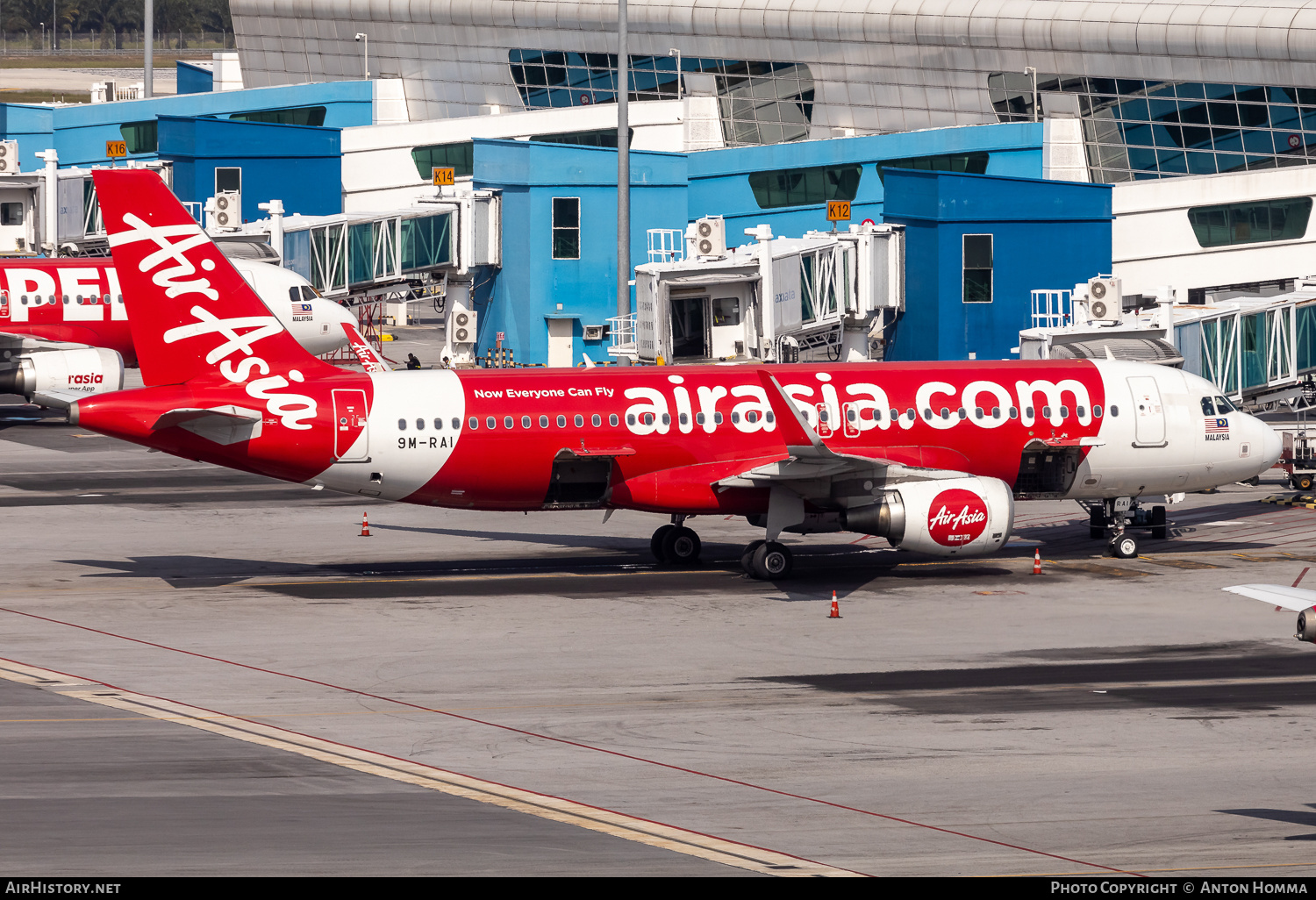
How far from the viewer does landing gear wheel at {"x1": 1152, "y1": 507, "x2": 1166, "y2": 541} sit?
45.3 metres

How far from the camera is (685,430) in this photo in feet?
129

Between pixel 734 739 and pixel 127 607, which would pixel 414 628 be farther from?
pixel 734 739

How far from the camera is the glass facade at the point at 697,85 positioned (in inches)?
4102

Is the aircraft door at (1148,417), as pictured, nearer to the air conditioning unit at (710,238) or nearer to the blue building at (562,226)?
the air conditioning unit at (710,238)

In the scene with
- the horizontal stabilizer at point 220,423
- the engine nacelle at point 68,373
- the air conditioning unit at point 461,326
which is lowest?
the horizontal stabilizer at point 220,423

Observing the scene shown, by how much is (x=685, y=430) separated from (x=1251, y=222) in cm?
5053

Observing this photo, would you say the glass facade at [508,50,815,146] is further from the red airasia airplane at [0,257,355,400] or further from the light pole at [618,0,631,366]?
the red airasia airplane at [0,257,355,400]

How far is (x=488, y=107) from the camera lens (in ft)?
400

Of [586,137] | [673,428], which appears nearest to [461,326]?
[586,137]

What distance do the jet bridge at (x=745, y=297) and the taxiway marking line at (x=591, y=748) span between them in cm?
3331

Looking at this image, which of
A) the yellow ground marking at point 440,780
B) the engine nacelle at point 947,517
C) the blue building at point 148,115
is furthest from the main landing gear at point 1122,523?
the blue building at point 148,115

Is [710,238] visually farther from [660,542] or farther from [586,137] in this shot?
[586,137]

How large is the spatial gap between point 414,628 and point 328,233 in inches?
1898

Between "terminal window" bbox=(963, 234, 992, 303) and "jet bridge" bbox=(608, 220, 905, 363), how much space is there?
459 cm
